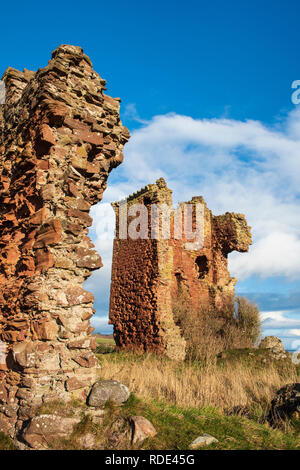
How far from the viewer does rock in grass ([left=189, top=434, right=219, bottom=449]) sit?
332 cm

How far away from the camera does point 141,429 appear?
11.3 ft

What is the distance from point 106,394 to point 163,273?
8.49 m

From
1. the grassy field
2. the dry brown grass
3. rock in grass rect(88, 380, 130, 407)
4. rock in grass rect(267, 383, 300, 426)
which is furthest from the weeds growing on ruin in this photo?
rock in grass rect(88, 380, 130, 407)

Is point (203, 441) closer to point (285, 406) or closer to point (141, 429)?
point (141, 429)

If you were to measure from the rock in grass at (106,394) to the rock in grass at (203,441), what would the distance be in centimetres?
97

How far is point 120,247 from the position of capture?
14469 mm

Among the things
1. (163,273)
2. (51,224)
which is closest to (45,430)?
(51,224)

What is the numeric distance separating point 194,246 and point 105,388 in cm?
1151

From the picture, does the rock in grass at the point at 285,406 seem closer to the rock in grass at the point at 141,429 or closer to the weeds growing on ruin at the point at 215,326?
the rock in grass at the point at 141,429

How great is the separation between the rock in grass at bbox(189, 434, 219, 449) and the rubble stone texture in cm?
140

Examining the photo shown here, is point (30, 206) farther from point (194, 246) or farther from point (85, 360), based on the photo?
point (194, 246)

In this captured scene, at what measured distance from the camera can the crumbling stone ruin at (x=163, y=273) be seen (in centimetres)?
1215

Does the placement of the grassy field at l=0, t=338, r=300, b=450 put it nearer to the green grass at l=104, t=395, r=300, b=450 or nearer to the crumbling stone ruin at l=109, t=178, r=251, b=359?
the green grass at l=104, t=395, r=300, b=450

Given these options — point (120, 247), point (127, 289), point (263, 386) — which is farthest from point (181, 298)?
point (263, 386)
